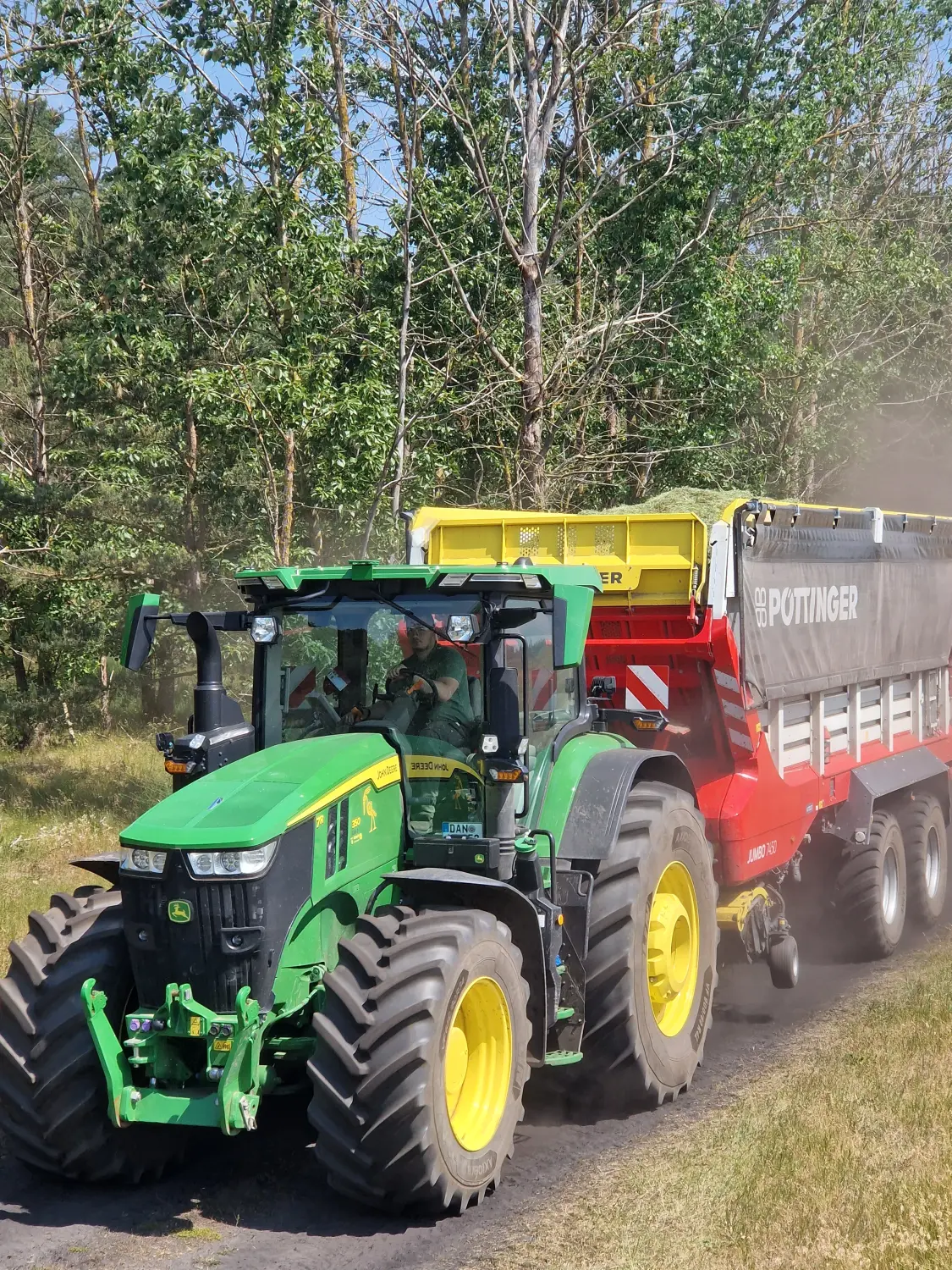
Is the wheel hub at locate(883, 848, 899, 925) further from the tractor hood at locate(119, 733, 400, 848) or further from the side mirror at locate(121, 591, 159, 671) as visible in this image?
the side mirror at locate(121, 591, 159, 671)

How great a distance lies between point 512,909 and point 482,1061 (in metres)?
0.68

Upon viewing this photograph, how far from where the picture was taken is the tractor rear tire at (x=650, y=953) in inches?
249

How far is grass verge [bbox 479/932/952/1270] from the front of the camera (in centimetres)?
484

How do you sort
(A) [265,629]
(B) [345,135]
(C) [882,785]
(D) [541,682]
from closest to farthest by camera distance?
(A) [265,629] → (D) [541,682] → (C) [882,785] → (B) [345,135]

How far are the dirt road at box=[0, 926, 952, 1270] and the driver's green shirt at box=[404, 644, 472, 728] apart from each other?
2.04 metres

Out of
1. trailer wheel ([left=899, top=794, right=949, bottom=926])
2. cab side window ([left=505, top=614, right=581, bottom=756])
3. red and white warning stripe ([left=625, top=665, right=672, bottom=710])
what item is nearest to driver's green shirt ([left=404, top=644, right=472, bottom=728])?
cab side window ([left=505, top=614, right=581, bottom=756])

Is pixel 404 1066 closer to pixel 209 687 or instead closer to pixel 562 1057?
pixel 562 1057

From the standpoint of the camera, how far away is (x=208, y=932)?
17.0 ft

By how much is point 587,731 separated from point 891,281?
19193mm

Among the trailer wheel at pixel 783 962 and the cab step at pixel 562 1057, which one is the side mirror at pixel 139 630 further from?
the trailer wheel at pixel 783 962

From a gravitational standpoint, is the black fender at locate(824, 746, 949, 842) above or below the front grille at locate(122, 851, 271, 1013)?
below

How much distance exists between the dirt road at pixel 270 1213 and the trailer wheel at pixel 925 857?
503 cm

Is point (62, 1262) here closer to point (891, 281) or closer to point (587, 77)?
point (587, 77)

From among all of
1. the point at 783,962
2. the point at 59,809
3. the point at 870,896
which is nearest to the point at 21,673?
the point at 59,809
